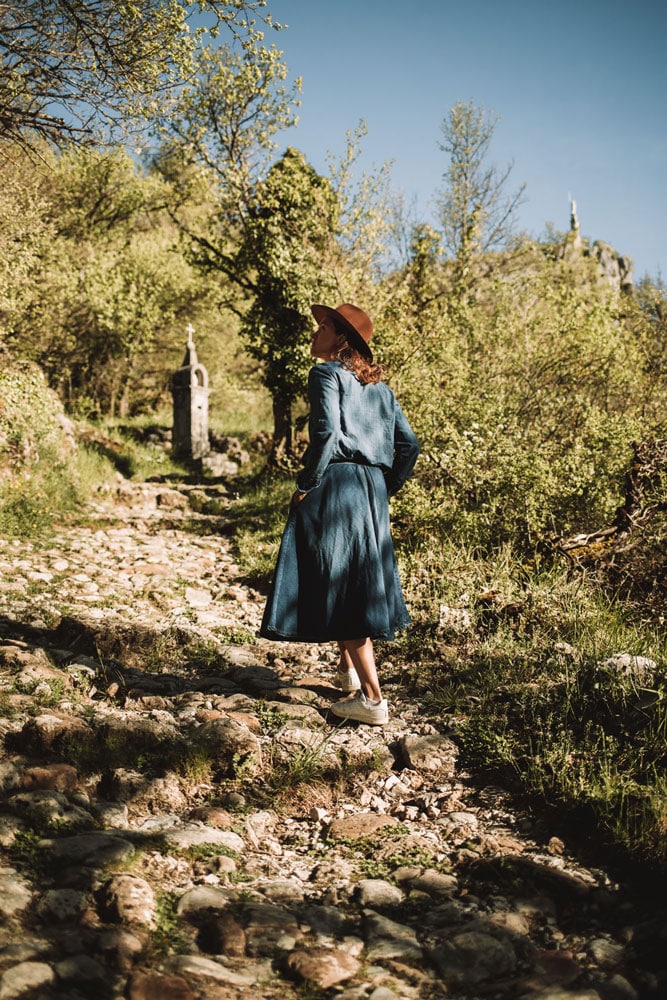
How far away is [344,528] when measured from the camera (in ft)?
13.6

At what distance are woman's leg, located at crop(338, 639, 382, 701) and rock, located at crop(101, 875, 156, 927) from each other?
194 centimetres

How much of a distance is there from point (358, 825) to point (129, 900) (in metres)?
1.18

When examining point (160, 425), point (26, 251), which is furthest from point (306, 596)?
point (160, 425)

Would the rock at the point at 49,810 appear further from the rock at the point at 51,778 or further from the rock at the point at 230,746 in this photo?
the rock at the point at 230,746

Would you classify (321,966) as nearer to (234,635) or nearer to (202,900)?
(202,900)

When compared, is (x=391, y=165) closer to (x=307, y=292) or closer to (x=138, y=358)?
(x=307, y=292)

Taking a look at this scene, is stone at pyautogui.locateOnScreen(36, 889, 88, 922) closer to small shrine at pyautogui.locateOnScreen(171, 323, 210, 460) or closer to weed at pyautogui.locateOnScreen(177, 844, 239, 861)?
weed at pyautogui.locateOnScreen(177, 844, 239, 861)

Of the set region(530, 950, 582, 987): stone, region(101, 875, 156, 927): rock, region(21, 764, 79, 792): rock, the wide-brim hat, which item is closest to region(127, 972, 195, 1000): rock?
region(101, 875, 156, 927): rock

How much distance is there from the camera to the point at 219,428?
70.1ft

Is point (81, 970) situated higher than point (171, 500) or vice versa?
point (171, 500)

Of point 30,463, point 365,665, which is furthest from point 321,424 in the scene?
point 30,463

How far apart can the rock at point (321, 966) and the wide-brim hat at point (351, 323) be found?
10.0 ft

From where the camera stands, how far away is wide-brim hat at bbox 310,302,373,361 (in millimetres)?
4215

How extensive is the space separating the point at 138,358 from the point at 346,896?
22499 mm
